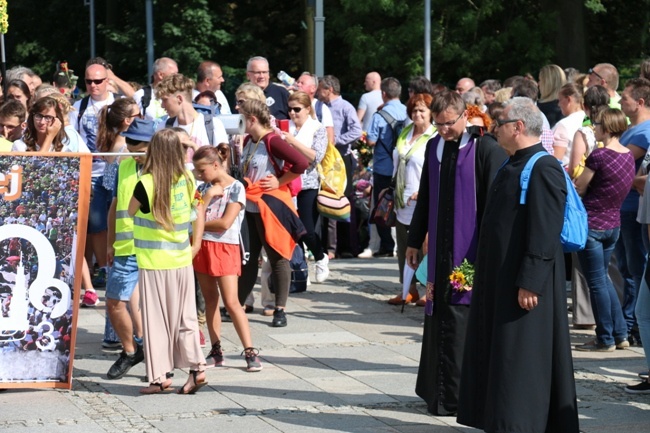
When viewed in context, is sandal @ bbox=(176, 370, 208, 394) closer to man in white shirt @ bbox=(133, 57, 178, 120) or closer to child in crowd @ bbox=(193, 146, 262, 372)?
child in crowd @ bbox=(193, 146, 262, 372)

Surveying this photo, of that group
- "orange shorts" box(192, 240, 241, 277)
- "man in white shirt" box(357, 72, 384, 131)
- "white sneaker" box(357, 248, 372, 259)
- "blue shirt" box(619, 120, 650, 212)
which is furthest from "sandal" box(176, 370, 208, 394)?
"man in white shirt" box(357, 72, 384, 131)

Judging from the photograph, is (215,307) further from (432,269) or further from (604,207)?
(604,207)

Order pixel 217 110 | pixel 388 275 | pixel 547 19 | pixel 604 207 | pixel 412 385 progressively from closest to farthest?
pixel 412 385, pixel 604 207, pixel 217 110, pixel 388 275, pixel 547 19

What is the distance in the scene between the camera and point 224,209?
29.5ft

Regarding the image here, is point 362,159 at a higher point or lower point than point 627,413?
higher

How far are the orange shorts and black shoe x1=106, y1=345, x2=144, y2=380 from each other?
2.36 ft

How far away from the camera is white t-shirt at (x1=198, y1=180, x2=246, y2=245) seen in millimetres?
8922

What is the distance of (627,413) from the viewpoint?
780 cm

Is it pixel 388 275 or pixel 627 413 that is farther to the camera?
pixel 388 275

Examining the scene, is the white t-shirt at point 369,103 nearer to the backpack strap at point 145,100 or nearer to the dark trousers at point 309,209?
the dark trousers at point 309,209

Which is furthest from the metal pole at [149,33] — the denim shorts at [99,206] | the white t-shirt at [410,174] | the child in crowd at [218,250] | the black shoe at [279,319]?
the child in crowd at [218,250]

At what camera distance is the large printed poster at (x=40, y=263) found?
8031 millimetres

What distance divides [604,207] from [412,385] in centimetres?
220

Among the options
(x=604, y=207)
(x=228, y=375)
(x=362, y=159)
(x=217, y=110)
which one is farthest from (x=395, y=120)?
(x=228, y=375)
